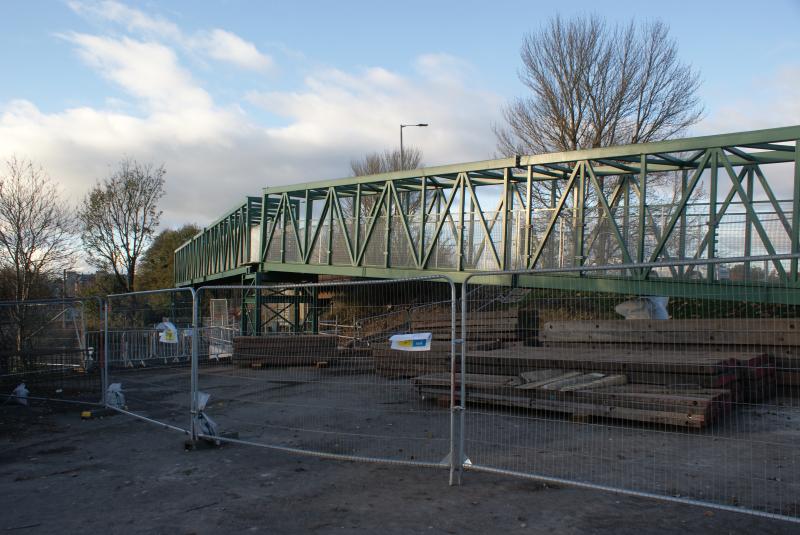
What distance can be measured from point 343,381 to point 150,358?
6302mm

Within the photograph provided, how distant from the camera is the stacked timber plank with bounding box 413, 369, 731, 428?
7848 millimetres

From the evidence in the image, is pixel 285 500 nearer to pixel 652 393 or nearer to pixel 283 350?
pixel 283 350

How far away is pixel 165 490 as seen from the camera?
6.31 meters

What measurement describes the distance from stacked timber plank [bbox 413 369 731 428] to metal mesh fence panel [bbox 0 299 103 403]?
7189 millimetres

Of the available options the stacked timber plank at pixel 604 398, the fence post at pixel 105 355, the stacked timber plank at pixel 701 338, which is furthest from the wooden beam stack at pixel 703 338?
the fence post at pixel 105 355

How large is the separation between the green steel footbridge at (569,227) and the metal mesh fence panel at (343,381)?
2640mm

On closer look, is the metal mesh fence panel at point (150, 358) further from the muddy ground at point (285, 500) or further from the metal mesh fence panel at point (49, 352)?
the muddy ground at point (285, 500)

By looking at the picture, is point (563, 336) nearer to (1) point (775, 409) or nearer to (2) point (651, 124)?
(1) point (775, 409)

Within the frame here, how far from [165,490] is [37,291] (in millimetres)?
17531

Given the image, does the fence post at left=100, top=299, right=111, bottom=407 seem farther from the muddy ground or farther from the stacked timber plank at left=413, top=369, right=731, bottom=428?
the stacked timber plank at left=413, top=369, right=731, bottom=428

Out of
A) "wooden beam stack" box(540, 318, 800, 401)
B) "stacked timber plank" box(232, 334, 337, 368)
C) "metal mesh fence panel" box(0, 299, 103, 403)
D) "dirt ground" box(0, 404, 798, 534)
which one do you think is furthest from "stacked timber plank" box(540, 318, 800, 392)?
"metal mesh fence panel" box(0, 299, 103, 403)

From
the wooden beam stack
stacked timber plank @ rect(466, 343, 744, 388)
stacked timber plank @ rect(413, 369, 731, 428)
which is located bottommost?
stacked timber plank @ rect(413, 369, 731, 428)

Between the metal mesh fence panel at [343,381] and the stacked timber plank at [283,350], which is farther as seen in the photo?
the stacked timber plank at [283,350]

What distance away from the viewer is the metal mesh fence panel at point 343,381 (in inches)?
300
